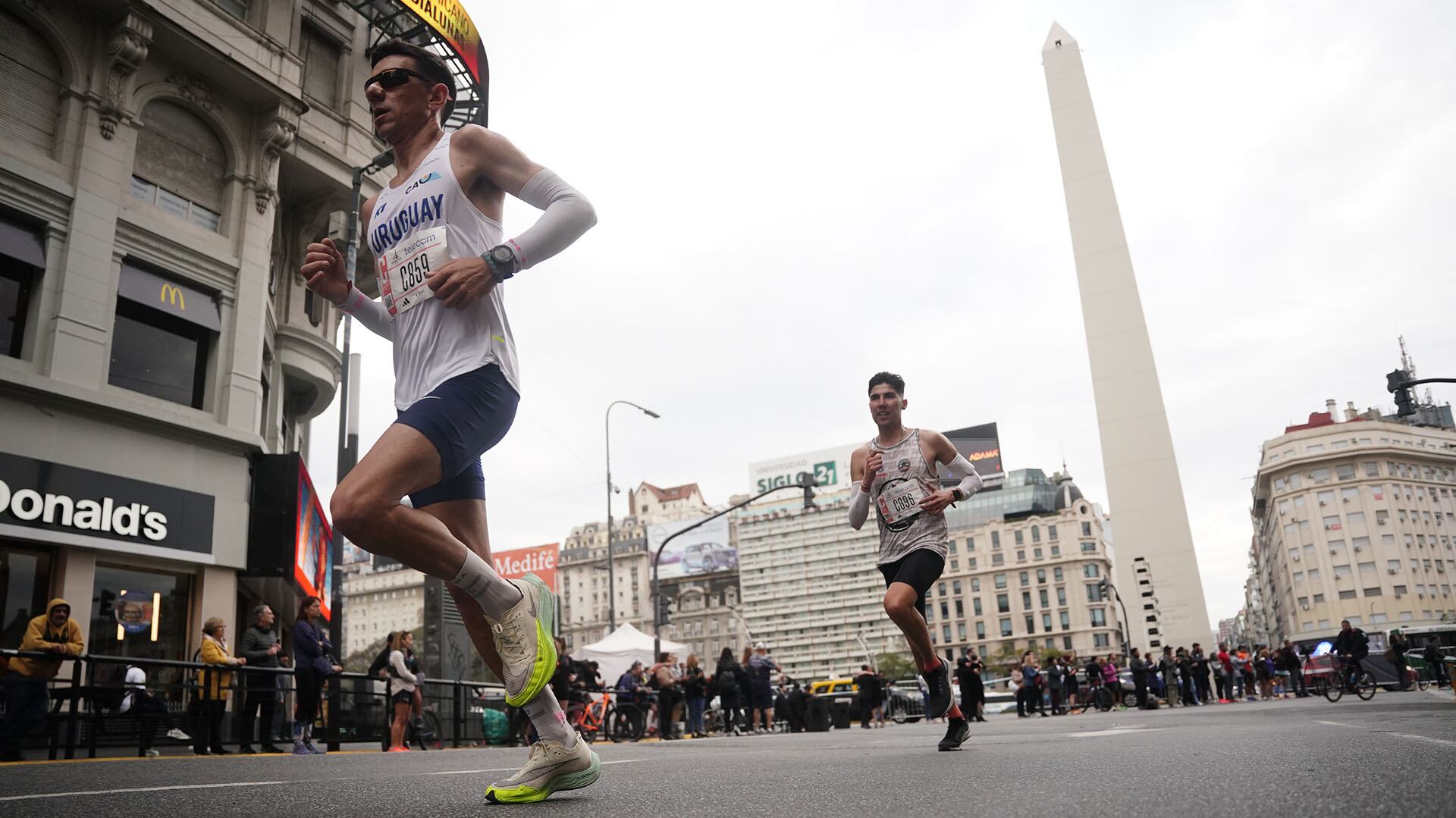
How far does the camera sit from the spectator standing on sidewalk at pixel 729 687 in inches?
709

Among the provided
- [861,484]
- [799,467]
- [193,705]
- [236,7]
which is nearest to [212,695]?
[193,705]

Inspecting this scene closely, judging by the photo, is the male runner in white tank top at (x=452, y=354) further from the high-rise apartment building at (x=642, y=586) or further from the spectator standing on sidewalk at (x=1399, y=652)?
the high-rise apartment building at (x=642, y=586)

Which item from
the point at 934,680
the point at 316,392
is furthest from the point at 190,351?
the point at 934,680

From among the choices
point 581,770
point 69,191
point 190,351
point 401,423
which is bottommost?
point 581,770

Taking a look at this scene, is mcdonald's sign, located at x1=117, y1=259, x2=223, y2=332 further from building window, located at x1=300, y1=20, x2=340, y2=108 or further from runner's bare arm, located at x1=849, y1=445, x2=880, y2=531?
runner's bare arm, located at x1=849, y1=445, x2=880, y2=531

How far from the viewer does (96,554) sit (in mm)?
13477

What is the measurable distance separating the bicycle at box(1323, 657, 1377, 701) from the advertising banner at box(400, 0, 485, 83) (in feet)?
72.9

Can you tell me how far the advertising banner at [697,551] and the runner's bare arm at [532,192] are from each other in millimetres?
112886

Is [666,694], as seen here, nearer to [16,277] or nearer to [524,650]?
[16,277]

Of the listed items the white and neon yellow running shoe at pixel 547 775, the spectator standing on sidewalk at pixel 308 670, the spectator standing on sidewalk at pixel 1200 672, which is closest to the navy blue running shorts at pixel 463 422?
the white and neon yellow running shoe at pixel 547 775

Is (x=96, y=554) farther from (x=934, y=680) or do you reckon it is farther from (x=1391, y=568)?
(x=1391, y=568)

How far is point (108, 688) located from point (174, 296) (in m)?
8.49

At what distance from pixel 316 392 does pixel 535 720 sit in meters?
21.6

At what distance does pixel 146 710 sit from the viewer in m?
9.25
